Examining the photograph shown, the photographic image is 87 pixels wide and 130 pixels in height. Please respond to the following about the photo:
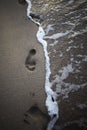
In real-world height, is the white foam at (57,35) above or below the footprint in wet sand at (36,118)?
above

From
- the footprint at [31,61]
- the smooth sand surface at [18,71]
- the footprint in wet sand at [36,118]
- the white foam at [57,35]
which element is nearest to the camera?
the footprint in wet sand at [36,118]

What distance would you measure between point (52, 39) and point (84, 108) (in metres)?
0.84

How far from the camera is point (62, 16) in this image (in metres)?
2.52

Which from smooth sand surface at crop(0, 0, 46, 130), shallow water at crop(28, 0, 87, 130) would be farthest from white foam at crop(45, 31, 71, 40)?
smooth sand surface at crop(0, 0, 46, 130)

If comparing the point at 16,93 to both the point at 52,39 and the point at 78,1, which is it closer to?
the point at 52,39

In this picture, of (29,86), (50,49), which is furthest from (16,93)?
(50,49)

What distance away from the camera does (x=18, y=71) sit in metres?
2.07

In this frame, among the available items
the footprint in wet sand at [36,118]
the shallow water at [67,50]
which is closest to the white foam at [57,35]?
the shallow water at [67,50]

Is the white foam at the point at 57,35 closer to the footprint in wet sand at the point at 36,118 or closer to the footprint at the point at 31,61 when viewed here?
the footprint at the point at 31,61

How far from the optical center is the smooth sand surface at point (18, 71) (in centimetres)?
174

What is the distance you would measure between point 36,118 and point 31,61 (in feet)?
1.99

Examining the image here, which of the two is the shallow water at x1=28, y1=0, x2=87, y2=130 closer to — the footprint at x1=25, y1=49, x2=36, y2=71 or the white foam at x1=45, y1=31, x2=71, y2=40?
the white foam at x1=45, y1=31, x2=71, y2=40

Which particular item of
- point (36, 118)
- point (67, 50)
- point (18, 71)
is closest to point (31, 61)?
point (18, 71)

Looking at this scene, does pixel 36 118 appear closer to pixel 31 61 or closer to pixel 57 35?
pixel 31 61
